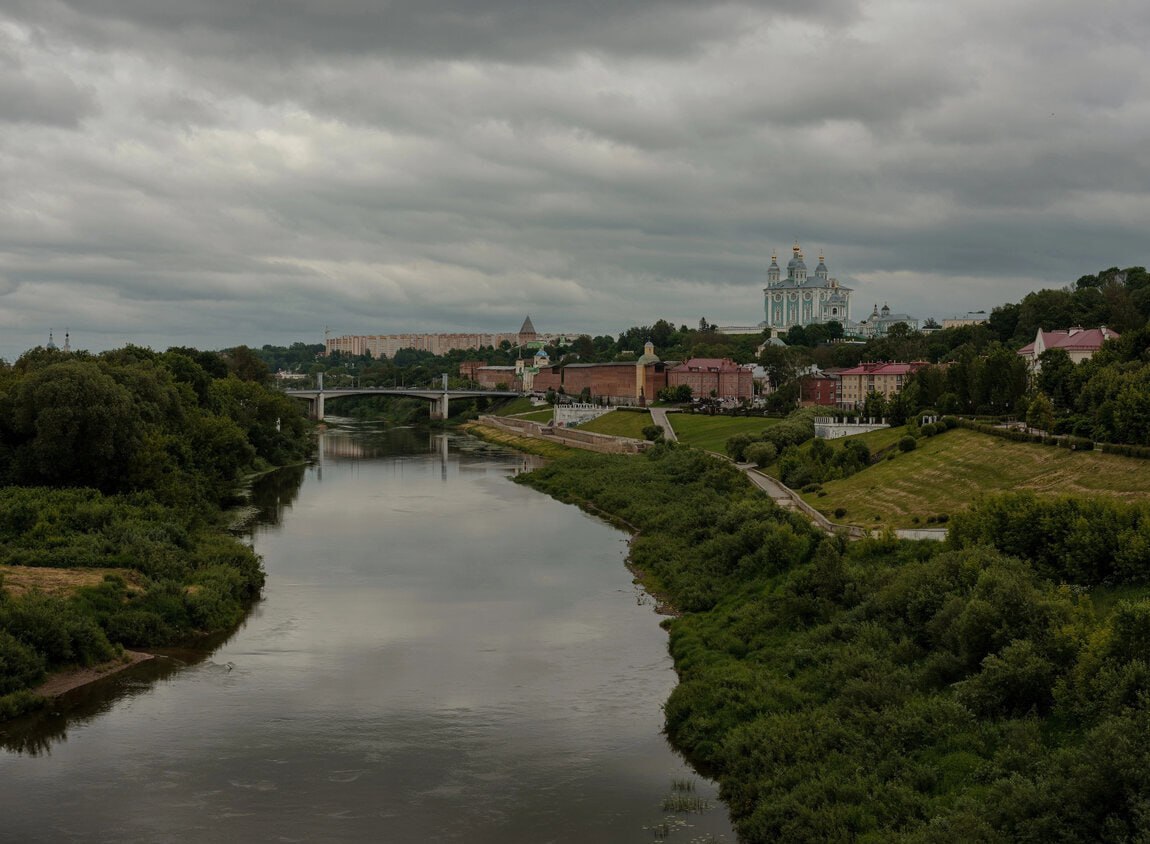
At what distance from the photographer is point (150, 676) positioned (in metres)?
21.6

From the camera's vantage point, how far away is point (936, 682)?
56.8ft

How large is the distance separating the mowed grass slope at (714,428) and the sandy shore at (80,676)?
126ft

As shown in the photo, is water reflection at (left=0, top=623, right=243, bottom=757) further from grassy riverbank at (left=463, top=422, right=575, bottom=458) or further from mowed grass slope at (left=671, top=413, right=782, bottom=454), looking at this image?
grassy riverbank at (left=463, top=422, right=575, bottom=458)

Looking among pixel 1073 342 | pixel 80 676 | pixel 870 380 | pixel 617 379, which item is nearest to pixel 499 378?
pixel 617 379

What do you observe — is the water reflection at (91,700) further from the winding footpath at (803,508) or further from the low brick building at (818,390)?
the low brick building at (818,390)

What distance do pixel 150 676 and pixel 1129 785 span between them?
56.5ft

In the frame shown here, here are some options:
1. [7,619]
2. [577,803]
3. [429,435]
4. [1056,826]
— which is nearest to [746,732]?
[577,803]

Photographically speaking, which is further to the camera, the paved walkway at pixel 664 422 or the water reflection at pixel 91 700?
the paved walkway at pixel 664 422

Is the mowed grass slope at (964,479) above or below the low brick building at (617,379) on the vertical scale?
below

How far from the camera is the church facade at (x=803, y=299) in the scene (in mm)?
172500

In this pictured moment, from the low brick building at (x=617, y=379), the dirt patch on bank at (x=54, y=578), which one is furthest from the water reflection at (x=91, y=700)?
the low brick building at (x=617, y=379)

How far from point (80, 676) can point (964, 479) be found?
82.5 ft

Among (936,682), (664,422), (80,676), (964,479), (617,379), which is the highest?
(617,379)

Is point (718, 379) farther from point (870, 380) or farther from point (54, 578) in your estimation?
point (54, 578)
